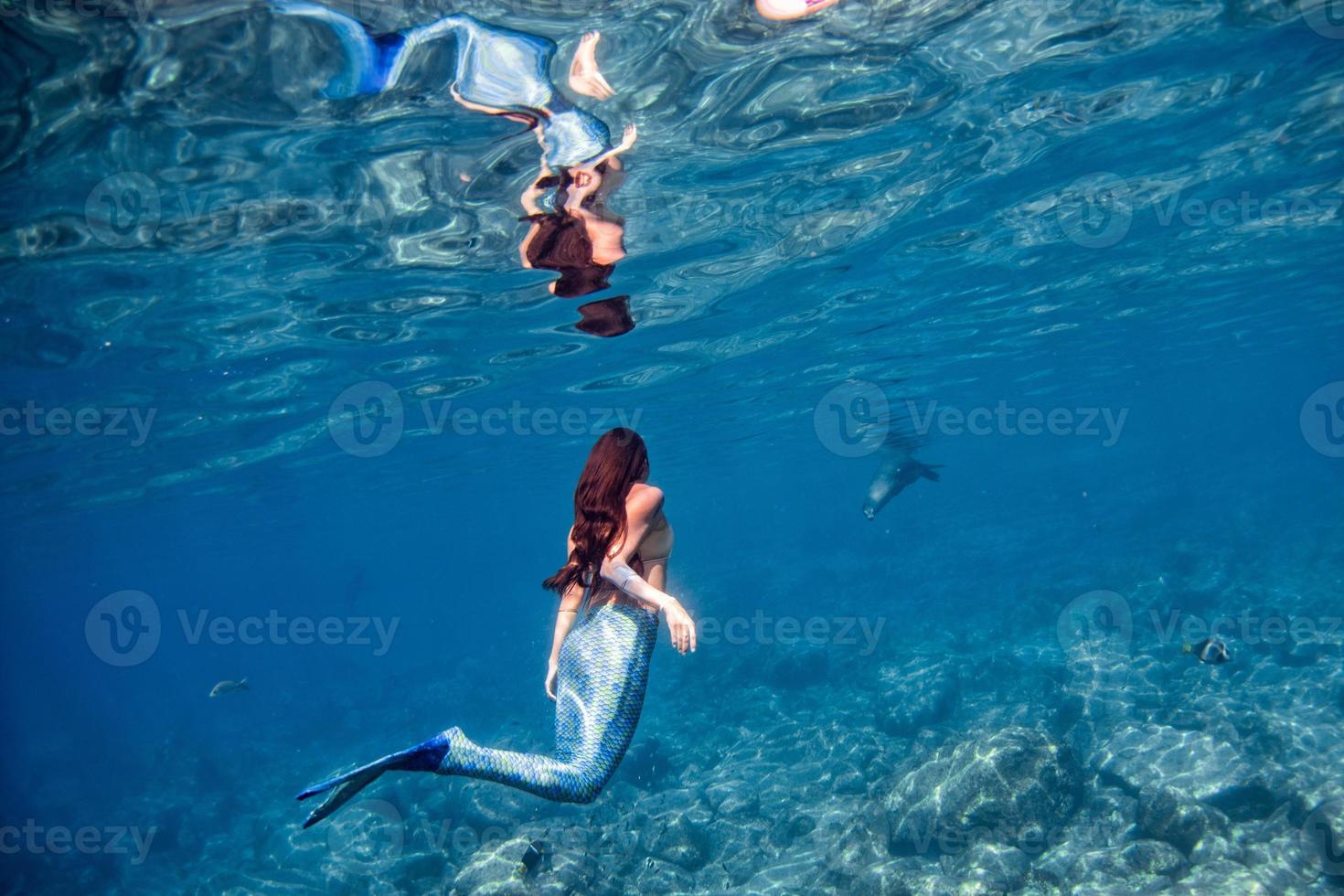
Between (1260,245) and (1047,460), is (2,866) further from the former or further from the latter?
(1047,460)

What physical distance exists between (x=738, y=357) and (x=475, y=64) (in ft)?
54.0

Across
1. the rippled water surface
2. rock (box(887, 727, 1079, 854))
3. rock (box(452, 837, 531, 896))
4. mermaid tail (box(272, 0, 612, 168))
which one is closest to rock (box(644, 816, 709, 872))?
rock (box(452, 837, 531, 896))

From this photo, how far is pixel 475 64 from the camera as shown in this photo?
7.28 metres

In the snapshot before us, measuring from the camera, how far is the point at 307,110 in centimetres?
775

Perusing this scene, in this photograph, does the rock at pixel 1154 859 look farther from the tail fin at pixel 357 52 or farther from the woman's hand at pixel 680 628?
the tail fin at pixel 357 52

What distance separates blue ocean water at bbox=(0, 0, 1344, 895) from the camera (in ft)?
27.0

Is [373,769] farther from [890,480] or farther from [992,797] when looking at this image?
[890,480]

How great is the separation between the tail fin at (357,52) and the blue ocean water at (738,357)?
177 millimetres

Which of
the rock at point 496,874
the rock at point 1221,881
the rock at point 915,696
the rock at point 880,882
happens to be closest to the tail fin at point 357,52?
the rock at point 496,874

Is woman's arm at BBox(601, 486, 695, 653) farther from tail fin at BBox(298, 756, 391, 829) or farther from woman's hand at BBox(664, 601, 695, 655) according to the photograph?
tail fin at BBox(298, 756, 391, 829)

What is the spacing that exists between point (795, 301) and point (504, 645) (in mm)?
30031

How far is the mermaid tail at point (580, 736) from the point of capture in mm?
4203

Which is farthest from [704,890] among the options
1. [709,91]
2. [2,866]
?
[2,866]

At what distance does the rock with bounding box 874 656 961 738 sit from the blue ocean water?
10cm
